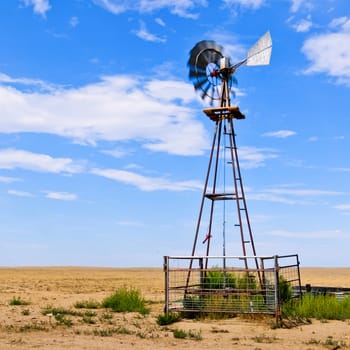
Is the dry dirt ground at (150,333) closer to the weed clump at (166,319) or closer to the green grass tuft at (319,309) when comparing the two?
the weed clump at (166,319)

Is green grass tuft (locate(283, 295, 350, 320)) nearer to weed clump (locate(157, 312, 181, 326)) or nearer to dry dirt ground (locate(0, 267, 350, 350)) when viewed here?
dry dirt ground (locate(0, 267, 350, 350))

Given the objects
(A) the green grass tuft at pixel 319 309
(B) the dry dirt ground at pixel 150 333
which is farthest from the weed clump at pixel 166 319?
(A) the green grass tuft at pixel 319 309

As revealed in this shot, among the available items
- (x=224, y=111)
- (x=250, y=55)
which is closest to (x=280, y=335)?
(x=224, y=111)

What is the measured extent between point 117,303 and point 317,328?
690 centimetres

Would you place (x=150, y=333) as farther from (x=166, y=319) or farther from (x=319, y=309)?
(x=319, y=309)

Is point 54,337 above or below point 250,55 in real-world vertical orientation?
below

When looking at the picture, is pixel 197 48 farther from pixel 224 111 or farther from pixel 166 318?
pixel 166 318

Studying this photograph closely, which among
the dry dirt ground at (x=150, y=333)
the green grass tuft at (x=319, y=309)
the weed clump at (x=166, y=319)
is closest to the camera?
the dry dirt ground at (x=150, y=333)

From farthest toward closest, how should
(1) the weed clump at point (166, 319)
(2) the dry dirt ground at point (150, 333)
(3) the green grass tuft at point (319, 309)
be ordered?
(3) the green grass tuft at point (319, 309)
(1) the weed clump at point (166, 319)
(2) the dry dirt ground at point (150, 333)

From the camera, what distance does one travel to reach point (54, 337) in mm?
13516

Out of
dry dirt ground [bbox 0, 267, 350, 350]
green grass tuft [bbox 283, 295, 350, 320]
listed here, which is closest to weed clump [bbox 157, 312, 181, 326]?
dry dirt ground [bbox 0, 267, 350, 350]

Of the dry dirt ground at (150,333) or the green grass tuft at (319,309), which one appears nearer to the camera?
the dry dirt ground at (150,333)

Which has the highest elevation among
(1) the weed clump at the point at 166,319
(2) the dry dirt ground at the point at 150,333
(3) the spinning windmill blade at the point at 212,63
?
(3) the spinning windmill blade at the point at 212,63

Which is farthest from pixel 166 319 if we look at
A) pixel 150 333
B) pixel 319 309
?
pixel 319 309
